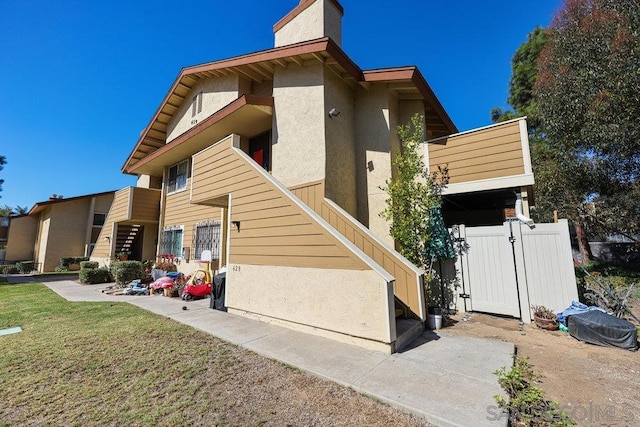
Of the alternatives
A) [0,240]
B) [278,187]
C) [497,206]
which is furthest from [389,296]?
[0,240]

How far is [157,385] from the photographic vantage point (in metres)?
3.50

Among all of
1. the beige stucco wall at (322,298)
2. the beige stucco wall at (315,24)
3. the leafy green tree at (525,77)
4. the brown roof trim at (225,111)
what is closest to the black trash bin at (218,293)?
the beige stucco wall at (322,298)

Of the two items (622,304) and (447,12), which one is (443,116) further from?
(622,304)

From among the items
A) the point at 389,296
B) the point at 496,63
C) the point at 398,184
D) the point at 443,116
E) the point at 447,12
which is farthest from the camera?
the point at 496,63

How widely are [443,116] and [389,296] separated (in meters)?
8.18

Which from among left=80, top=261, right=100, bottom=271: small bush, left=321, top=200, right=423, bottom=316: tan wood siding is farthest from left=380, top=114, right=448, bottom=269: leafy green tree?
left=80, top=261, right=100, bottom=271: small bush

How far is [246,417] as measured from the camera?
9.42 ft

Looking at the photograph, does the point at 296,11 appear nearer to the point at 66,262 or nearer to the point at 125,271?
the point at 125,271

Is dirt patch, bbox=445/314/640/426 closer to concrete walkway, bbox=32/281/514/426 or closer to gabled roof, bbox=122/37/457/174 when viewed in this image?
concrete walkway, bbox=32/281/514/426

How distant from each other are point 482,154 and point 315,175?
176 inches

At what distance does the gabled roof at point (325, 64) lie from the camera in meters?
7.76

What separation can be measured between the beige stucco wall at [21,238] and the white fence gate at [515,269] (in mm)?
33244

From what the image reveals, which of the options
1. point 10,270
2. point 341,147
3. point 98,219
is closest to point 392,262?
point 341,147

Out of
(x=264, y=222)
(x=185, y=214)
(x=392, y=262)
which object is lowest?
(x=392, y=262)
